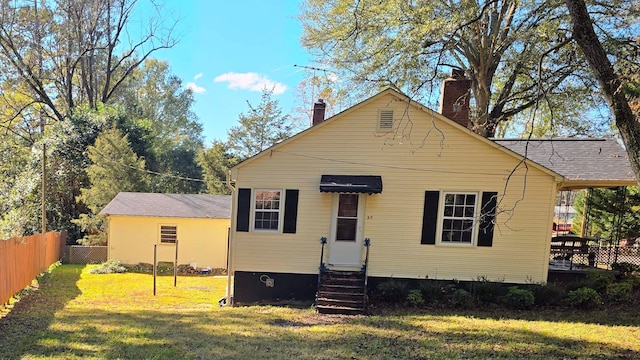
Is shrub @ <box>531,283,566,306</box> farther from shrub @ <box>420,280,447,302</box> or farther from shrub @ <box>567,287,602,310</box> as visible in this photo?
shrub @ <box>420,280,447,302</box>

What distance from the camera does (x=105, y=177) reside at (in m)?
18.0

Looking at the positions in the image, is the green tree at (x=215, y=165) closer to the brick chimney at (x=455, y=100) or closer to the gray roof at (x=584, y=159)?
the brick chimney at (x=455, y=100)

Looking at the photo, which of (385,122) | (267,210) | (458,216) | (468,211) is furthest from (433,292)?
(267,210)

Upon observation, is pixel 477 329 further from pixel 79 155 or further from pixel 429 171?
pixel 79 155

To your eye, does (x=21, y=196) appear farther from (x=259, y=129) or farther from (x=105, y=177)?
(x=259, y=129)

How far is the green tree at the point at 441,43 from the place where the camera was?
1227 cm

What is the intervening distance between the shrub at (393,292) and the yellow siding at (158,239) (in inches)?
338

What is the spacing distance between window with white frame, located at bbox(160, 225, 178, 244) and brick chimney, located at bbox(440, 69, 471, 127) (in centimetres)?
1224

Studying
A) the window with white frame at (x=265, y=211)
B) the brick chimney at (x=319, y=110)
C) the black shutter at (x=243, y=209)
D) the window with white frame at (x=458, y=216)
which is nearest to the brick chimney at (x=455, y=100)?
the window with white frame at (x=458, y=216)

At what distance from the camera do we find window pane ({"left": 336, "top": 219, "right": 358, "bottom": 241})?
935 cm

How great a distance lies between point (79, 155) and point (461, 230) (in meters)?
20.5

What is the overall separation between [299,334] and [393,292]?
3.49 metres

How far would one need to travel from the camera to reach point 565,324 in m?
6.84

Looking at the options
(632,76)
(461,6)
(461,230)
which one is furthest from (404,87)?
(632,76)
